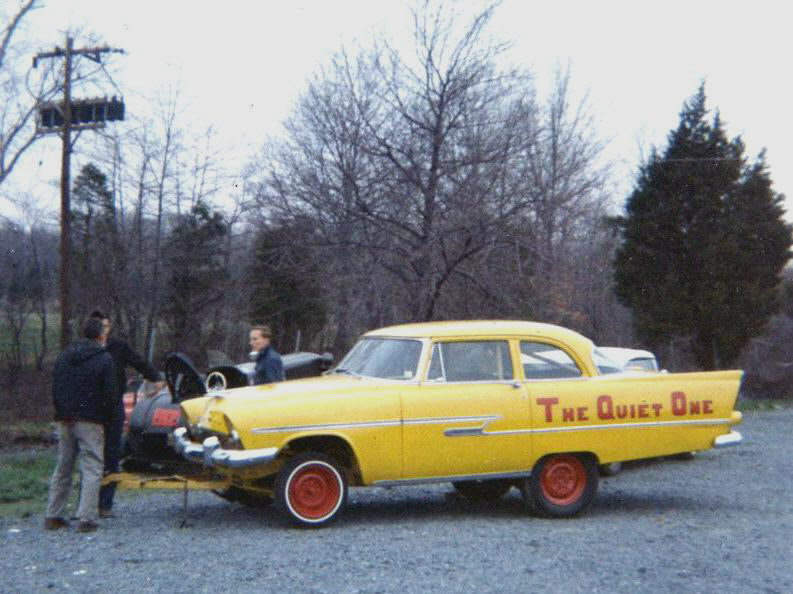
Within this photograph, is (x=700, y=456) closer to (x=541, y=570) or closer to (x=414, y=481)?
(x=414, y=481)

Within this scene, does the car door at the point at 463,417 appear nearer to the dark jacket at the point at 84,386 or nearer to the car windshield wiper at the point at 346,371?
the car windshield wiper at the point at 346,371

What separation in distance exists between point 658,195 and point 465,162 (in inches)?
871

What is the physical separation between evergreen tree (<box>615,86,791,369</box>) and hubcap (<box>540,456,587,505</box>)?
99.1 feet

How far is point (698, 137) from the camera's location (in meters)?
41.7

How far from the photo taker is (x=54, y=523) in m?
9.27

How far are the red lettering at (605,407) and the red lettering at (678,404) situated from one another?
625 mm

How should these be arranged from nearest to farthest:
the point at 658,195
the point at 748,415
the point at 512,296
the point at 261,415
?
1. the point at 261,415
2. the point at 512,296
3. the point at 748,415
4. the point at 658,195

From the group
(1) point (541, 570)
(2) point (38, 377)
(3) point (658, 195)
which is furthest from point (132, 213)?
(1) point (541, 570)

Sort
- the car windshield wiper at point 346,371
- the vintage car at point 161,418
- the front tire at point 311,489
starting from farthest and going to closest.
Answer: the vintage car at point 161,418 < the car windshield wiper at point 346,371 < the front tire at point 311,489

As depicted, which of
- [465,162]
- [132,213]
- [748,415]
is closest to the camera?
[465,162]

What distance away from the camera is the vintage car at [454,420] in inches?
361

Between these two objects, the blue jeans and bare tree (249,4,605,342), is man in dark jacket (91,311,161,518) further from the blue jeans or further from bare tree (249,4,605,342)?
bare tree (249,4,605,342)

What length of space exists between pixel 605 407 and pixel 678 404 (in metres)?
0.74

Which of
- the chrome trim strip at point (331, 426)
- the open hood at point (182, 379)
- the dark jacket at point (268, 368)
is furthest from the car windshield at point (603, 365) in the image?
the open hood at point (182, 379)
